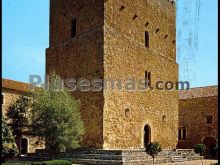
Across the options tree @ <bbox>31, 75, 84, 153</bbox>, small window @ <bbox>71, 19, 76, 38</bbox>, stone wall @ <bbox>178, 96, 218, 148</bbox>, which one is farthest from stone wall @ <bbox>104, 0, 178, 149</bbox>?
stone wall @ <bbox>178, 96, 218, 148</bbox>

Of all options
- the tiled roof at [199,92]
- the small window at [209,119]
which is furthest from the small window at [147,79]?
the small window at [209,119]

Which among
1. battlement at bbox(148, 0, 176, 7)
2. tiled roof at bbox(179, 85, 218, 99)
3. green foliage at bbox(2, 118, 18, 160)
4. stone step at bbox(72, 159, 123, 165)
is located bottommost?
stone step at bbox(72, 159, 123, 165)

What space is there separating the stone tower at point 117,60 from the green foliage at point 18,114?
5737 mm

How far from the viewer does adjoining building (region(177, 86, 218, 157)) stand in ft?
122

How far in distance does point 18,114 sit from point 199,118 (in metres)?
18.6

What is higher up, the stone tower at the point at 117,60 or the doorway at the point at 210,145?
the stone tower at the point at 117,60

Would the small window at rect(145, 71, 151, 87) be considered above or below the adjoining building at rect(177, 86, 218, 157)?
above

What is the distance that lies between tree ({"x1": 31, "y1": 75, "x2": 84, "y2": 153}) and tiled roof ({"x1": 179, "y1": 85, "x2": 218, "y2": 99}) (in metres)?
20.1

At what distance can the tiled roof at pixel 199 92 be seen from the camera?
1508 inches

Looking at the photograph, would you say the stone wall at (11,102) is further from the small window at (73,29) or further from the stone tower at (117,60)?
the small window at (73,29)

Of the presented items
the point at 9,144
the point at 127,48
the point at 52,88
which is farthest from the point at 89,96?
the point at 9,144

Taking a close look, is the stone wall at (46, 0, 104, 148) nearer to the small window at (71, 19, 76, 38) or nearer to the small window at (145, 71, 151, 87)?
the small window at (71, 19, 76, 38)

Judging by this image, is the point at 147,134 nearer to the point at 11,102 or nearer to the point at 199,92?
the point at 11,102

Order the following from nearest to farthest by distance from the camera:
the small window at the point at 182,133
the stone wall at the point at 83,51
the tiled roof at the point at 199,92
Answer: the stone wall at the point at 83,51 < the tiled roof at the point at 199,92 < the small window at the point at 182,133
